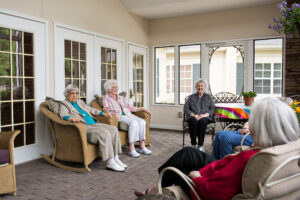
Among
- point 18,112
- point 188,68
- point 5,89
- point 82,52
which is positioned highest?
point 82,52

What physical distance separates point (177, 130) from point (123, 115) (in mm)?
2363

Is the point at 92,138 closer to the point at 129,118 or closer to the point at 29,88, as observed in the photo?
Result: the point at 129,118

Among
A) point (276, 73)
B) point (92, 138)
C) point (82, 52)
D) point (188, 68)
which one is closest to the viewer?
point (92, 138)

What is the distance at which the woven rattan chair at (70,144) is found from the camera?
3.27m

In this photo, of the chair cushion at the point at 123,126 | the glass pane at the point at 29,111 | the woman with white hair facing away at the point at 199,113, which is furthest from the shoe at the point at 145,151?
the glass pane at the point at 29,111

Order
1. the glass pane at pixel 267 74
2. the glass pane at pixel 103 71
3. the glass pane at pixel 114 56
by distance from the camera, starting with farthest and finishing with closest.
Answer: the glass pane at pixel 267 74
the glass pane at pixel 114 56
the glass pane at pixel 103 71

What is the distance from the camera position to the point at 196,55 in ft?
21.9

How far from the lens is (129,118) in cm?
433

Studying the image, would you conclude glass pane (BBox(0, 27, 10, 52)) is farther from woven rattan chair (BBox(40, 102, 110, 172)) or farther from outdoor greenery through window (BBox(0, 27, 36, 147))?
woven rattan chair (BBox(40, 102, 110, 172))

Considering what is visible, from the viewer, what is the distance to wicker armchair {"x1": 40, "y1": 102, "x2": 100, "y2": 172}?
327 cm

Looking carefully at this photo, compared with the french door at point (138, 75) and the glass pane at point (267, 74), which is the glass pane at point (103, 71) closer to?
the french door at point (138, 75)

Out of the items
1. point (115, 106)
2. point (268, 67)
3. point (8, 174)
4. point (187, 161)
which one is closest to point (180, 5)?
point (268, 67)

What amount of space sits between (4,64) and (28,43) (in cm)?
50

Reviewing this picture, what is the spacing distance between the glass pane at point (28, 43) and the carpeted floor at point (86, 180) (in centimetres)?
161
